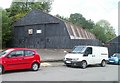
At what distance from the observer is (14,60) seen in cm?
1662

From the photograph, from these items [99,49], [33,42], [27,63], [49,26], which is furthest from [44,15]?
[27,63]

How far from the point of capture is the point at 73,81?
43.1 feet

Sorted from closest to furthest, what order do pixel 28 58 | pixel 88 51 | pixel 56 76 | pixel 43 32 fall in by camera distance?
pixel 56 76
pixel 28 58
pixel 88 51
pixel 43 32

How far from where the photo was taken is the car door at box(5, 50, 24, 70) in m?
16.3

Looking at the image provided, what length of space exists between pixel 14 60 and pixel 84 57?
732 centimetres

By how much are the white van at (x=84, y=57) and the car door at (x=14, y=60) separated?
571cm

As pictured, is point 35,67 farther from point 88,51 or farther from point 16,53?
point 88,51

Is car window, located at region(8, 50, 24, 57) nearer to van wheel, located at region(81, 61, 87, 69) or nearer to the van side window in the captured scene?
van wheel, located at region(81, 61, 87, 69)

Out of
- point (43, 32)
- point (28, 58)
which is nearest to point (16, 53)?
point (28, 58)

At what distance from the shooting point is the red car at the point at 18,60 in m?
16.2

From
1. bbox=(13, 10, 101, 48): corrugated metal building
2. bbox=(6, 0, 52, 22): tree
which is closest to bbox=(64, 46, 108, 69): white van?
bbox=(13, 10, 101, 48): corrugated metal building

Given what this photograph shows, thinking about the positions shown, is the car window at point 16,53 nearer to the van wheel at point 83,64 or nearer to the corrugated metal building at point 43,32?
the van wheel at point 83,64

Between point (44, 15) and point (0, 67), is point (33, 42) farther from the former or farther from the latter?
point (0, 67)

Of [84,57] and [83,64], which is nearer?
[83,64]
